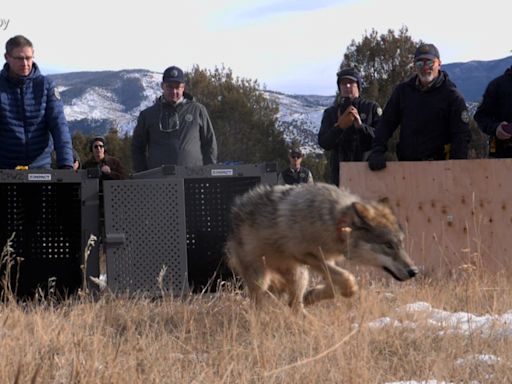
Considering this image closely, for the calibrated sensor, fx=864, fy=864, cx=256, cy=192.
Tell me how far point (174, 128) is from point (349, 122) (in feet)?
6.40

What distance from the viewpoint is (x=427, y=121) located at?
8750 mm

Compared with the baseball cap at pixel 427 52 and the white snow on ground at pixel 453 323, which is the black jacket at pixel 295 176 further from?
the white snow on ground at pixel 453 323

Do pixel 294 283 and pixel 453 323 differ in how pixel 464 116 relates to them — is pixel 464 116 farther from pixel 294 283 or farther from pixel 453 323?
pixel 453 323

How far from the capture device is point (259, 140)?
1373 inches

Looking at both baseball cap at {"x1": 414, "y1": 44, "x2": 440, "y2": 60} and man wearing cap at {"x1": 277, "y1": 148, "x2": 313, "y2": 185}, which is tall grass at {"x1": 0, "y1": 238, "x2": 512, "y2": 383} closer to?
baseball cap at {"x1": 414, "y1": 44, "x2": 440, "y2": 60}

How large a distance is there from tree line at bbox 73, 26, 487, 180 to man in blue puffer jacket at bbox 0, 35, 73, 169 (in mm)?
22519

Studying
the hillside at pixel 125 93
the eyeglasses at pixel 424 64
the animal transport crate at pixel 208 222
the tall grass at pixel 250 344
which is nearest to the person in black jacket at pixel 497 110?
the eyeglasses at pixel 424 64

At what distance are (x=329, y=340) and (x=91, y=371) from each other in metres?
1.72

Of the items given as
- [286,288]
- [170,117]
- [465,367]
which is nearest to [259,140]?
[170,117]

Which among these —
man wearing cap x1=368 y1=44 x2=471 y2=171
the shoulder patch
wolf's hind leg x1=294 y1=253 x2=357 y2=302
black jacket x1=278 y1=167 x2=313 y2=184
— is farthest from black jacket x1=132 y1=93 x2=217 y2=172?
black jacket x1=278 y1=167 x2=313 y2=184

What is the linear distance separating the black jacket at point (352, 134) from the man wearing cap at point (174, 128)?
1.36m

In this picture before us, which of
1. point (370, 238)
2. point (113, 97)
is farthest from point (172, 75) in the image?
point (113, 97)

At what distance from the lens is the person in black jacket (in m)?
8.87

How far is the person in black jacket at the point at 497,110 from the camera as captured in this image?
8867 mm
